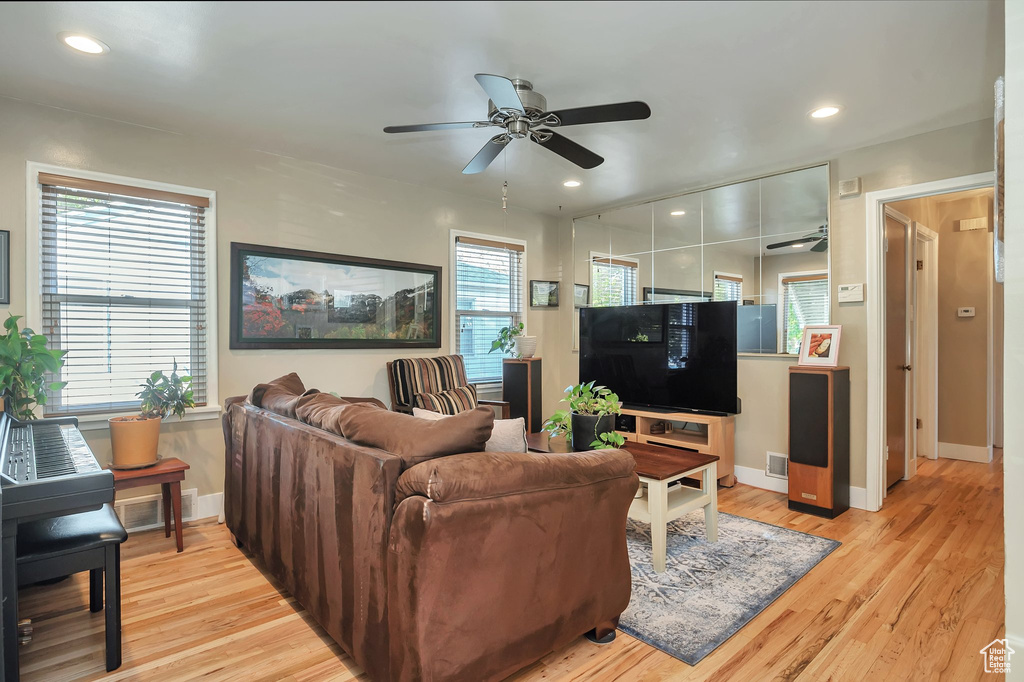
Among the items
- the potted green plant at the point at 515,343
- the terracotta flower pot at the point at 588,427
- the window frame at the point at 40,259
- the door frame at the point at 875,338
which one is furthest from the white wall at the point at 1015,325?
the window frame at the point at 40,259

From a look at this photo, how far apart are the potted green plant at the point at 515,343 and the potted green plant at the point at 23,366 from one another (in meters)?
3.06

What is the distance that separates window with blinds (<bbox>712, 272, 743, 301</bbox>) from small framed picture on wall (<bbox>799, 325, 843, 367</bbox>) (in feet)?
1.97

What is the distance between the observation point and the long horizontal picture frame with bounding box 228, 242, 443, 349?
3.67 m

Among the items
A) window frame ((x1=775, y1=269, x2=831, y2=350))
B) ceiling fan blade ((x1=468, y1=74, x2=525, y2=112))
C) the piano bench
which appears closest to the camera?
the piano bench

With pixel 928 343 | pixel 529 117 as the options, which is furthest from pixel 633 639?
pixel 928 343

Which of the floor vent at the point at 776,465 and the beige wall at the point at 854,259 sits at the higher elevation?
the beige wall at the point at 854,259

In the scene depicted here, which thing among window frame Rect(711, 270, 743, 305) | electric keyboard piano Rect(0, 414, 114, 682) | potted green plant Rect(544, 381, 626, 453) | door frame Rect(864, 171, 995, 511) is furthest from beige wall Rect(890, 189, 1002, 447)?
electric keyboard piano Rect(0, 414, 114, 682)

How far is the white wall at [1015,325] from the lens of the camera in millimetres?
1348

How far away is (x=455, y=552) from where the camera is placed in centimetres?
152

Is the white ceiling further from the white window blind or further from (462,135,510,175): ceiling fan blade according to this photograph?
the white window blind

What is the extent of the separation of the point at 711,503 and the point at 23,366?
11.5ft

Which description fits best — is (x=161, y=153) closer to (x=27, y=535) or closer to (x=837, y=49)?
(x=27, y=535)

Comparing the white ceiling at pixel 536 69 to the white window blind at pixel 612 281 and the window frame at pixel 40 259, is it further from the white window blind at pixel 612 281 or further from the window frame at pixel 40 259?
the white window blind at pixel 612 281

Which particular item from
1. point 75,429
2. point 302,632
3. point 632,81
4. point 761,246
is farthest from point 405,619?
point 761,246
